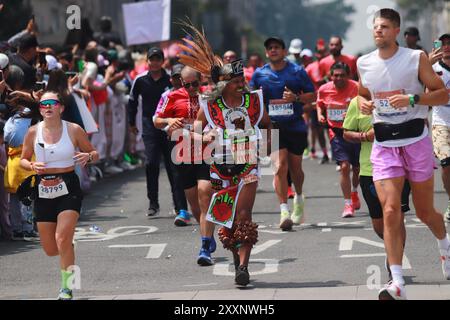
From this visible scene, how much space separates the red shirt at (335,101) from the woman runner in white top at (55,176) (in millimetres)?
5841

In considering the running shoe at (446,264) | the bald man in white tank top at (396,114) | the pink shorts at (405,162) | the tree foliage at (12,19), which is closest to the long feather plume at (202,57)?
the bald man in white tank top at (396,114)

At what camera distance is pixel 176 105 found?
13633 millimetres

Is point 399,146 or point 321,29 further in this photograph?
point 321,29

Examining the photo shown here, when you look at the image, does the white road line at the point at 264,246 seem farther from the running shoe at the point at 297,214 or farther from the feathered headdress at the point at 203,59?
the feathered headdress at the point at 203,59

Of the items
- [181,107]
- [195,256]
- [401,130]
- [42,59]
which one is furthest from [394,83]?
[42,59]

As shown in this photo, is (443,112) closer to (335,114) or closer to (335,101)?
(335,114)

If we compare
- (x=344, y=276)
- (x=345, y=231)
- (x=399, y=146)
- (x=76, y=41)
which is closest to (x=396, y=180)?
(x=399, y=146)

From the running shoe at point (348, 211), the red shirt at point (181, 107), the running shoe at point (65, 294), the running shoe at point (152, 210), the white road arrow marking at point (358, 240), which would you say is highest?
the red shirt at point (181, 107)

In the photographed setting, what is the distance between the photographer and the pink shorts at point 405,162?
9.48 meters

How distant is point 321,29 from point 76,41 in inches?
6405

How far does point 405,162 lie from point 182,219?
220 inches

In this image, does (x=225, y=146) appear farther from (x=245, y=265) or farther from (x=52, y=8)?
(x=52, y=8)
